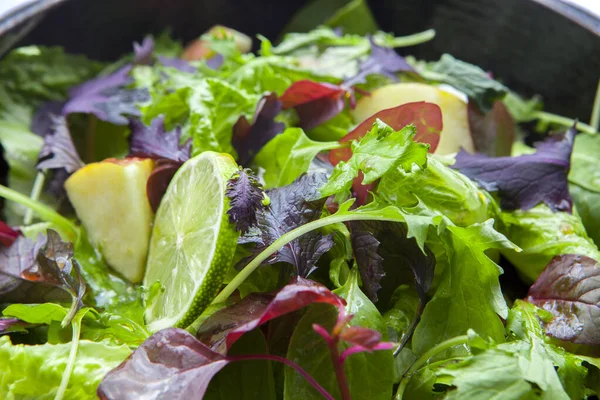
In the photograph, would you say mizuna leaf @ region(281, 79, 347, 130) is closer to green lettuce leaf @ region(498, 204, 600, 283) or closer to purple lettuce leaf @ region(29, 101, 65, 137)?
green lettuce leaf @ region(498, 204, 600, 283)

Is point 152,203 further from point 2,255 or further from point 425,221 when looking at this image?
point 425,221

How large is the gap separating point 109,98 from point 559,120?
1213mm

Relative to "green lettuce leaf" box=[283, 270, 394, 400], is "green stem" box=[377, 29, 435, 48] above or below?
above

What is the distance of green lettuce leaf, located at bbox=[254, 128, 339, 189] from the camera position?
1.10 m

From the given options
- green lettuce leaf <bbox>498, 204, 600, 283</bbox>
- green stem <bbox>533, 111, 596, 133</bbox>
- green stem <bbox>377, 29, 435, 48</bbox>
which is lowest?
green stem <bbox>533, 111, 596, 133</bbox>

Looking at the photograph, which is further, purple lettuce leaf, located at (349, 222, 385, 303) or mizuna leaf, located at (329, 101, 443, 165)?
mizuna leaf, located at (329, 101, 443, 165)

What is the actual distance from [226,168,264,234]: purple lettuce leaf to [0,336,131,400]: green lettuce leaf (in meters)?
0.27

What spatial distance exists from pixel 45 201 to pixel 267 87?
0.60m

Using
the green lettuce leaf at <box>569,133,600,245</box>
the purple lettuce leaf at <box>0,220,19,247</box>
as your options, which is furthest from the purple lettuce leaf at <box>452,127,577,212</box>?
the purple lettuce leaf at <box>0,220,19,247</box>

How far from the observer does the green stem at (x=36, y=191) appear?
53.7 inches

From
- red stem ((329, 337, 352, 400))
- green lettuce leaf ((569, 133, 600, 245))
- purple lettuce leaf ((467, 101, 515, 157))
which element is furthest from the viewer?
purple lettuce leaf ((467, 101, 515, 157))

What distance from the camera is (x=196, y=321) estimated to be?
3.07 ft

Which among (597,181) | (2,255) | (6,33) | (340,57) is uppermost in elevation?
(6,33)

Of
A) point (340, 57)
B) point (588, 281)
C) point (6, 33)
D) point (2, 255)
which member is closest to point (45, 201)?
point (2, 255)
